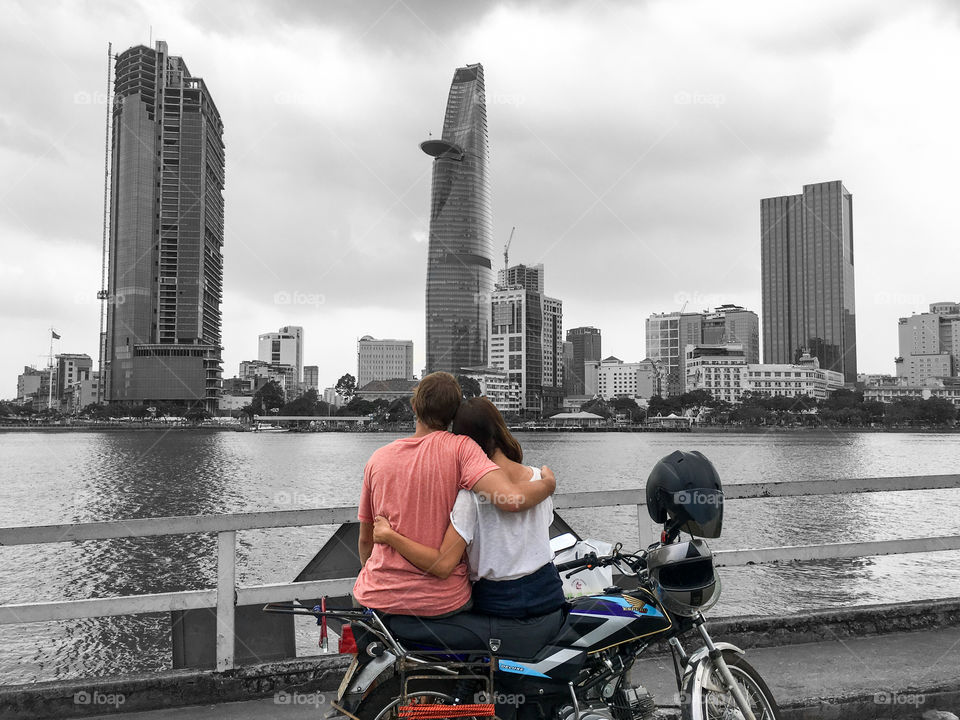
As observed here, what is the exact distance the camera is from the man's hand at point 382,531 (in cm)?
340

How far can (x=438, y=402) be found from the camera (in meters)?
3.65

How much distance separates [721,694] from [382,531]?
5.89ft

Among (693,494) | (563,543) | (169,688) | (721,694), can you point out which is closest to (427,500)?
(563,543)

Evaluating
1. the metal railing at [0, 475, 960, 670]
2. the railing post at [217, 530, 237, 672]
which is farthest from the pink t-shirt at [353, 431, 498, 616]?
the railing post at [217, 530, 237, 672]

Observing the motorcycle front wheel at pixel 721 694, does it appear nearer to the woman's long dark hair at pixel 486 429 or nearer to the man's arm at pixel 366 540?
the woman's long dark hair at pixel 486 429

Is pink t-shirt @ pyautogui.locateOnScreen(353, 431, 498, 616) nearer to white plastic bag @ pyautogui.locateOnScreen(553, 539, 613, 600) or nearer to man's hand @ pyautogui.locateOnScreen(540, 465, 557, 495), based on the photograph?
man's hand @ pyautogui.locateOnScreen(540, 465, 557, 495)

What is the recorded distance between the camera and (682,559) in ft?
11.5

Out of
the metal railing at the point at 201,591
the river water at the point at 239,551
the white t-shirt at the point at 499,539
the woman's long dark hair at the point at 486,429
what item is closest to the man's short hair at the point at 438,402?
the woman's long dark hair at the point at 486,429

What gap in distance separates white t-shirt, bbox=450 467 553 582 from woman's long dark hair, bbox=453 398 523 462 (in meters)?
0.19

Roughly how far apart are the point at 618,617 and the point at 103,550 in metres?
20.9

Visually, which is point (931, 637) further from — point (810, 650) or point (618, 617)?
point (618, 617)

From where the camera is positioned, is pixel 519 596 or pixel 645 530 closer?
pixel 519 596

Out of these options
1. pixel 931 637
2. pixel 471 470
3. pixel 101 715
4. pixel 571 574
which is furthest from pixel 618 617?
pixel 931 637

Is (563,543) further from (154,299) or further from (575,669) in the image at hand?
(154,299)
